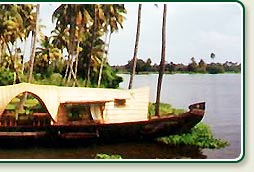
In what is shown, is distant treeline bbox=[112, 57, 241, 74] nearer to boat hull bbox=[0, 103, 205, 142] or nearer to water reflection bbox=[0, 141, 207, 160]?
boat hull bbox=[0, 103, 205, 142]

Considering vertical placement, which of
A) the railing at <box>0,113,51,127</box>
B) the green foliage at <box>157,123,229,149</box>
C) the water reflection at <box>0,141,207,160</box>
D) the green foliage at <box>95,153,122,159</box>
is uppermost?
the railing at <box>0,113,51,127</box>

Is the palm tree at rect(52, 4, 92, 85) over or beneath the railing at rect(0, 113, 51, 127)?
over

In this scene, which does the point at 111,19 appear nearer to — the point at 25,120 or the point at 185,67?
the point at 185,67

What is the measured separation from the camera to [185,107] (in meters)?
1.61

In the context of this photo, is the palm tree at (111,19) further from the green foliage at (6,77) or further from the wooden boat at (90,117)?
the green foliage at (6,77)

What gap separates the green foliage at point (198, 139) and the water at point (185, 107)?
0.02 meters

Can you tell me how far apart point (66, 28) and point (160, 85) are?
1.11ft

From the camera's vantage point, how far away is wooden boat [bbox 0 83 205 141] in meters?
1.60

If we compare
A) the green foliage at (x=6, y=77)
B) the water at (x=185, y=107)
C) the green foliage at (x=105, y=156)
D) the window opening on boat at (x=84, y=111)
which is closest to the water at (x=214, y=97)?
the water at (x=185, y=107)

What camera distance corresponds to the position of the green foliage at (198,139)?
1.61 m

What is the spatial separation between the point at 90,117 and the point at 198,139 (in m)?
0.34

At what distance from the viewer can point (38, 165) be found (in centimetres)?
159

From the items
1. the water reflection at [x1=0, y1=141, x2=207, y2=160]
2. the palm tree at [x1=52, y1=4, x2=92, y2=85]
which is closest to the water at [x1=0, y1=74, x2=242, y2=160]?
the water reflection at [x1=0, y1=141, x2=207, y2=160]

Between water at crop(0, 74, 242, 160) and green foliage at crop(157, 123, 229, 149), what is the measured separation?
2 centimetres
